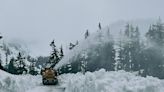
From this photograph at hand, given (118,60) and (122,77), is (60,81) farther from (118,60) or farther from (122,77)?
(118,60)

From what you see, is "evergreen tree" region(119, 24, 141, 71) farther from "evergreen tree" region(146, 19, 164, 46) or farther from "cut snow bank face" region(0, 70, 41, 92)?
"cut snow bank face" region(0, 70, 41, 92)

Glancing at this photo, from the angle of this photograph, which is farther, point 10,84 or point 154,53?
point 154,53

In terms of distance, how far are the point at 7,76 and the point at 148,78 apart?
36.4 ft

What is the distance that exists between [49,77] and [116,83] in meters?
17.1

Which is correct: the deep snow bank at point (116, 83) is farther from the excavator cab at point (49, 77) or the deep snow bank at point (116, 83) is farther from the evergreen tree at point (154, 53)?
the evergreen tree at point (154, 53)

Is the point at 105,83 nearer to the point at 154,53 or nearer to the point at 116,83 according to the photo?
the point at 116,83

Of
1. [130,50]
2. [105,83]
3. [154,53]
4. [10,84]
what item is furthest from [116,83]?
[130,50]

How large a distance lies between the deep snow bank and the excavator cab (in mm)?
11605

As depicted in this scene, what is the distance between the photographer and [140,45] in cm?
7950

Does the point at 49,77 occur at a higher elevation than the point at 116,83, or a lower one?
lower

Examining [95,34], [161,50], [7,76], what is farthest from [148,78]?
[161,50]

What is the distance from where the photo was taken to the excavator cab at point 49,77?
4322cm

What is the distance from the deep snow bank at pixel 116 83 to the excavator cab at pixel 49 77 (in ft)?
38.1

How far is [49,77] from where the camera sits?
43781 millimetres
